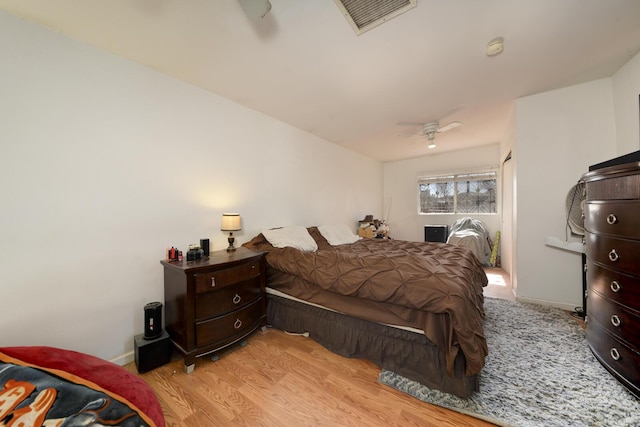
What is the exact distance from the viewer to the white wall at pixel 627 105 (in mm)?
1993

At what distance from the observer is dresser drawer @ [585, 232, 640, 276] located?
1.31 meters

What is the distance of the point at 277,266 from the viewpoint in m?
2.22

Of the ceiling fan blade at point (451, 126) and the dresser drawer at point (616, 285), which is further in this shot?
the ceiling fan blade at point (451, 126)

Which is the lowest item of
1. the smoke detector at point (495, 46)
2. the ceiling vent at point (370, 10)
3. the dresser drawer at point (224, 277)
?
the dresser drawer at point (224, 277)

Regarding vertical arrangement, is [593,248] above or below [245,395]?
above

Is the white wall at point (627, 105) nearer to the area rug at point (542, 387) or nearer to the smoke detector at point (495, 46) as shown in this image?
the smoke detector at point (495, 46)

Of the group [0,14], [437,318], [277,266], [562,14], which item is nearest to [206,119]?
[0,14]

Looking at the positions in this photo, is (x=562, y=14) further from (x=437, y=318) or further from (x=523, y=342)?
(x=523, y=342)

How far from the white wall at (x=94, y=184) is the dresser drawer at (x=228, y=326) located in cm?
62

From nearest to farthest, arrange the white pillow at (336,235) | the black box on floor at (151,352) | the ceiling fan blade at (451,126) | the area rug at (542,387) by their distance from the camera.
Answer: the area rug at (542,387)
the black box on floor at (151,352)
the ceiling fan blade at (451,126)
the white pillow at (336,235)

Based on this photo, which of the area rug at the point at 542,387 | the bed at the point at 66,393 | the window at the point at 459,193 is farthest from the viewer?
the window at the point at 459,193

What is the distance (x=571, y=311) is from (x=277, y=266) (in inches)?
131

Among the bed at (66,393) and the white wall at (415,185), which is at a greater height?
the white wall at (415,185)

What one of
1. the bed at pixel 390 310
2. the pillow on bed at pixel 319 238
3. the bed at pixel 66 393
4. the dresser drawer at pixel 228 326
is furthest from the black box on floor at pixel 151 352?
the pillow on bed at pixel 319 238
